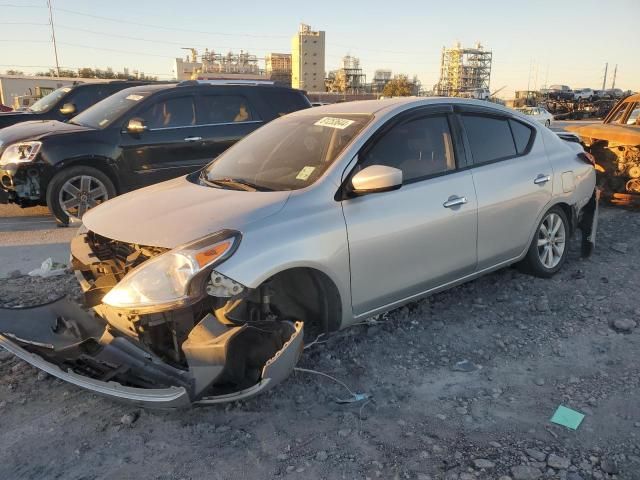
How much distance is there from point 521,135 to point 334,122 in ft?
5.97

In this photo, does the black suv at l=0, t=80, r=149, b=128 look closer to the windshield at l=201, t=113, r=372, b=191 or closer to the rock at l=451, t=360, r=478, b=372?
the windshield at l=201, t=113, r=372, b=191

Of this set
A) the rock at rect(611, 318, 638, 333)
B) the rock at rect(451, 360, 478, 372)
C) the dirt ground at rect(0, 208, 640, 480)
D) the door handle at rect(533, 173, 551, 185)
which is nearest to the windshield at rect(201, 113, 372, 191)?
the dirt ground at rect(0, 208, 640, 480)

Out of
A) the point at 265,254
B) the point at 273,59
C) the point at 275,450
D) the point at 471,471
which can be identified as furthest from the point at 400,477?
the point at 273,59

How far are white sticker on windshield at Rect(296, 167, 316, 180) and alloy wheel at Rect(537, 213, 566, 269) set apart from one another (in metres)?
2.38

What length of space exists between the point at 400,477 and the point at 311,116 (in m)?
2.75

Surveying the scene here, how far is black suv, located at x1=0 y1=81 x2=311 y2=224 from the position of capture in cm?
691

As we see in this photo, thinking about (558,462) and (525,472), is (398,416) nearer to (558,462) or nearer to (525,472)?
(525,472)

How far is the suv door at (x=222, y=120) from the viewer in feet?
25.6

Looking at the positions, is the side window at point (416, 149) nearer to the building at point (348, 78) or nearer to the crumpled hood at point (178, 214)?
the crumpled hood at point (178, 214)

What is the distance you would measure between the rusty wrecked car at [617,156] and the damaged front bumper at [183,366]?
23.5 feet

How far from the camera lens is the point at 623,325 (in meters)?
4.07

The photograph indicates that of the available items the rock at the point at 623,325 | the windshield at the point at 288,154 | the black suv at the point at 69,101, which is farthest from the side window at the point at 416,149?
the black suv at the point at 69,101

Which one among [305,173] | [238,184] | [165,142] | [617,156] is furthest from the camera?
[617,156]

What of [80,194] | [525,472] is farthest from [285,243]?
[80,194]
